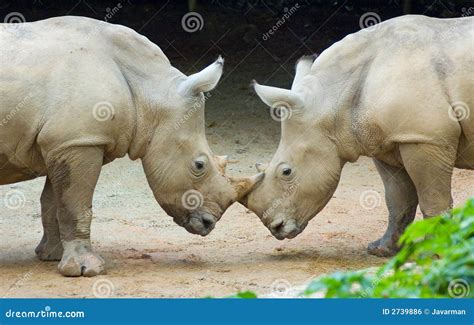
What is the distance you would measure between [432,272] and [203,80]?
559 cm

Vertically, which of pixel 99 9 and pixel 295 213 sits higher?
pixel 295 213

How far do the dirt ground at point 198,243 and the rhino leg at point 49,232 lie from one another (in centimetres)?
15

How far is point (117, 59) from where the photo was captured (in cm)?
1142

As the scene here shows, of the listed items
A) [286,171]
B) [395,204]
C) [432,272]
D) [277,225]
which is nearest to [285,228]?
[277,225]

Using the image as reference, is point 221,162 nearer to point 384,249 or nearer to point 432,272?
point 384,249

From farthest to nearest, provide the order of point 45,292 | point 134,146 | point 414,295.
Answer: point 134,146 < point 45,292 < point 414,295

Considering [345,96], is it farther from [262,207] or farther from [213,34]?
[213,34]

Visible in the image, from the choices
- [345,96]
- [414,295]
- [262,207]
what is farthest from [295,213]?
[414,295]

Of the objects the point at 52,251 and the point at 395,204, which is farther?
the point at 395,204

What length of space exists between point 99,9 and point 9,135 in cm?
1002

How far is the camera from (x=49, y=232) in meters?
11.9

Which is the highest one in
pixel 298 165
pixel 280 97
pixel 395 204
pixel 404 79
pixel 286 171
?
pixel 404 79

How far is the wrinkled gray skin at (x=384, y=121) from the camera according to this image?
435 inches

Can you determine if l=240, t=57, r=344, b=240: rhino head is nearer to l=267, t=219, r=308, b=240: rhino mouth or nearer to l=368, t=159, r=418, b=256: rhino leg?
l=267, t=219, r=308, b=240: rhino mouth
